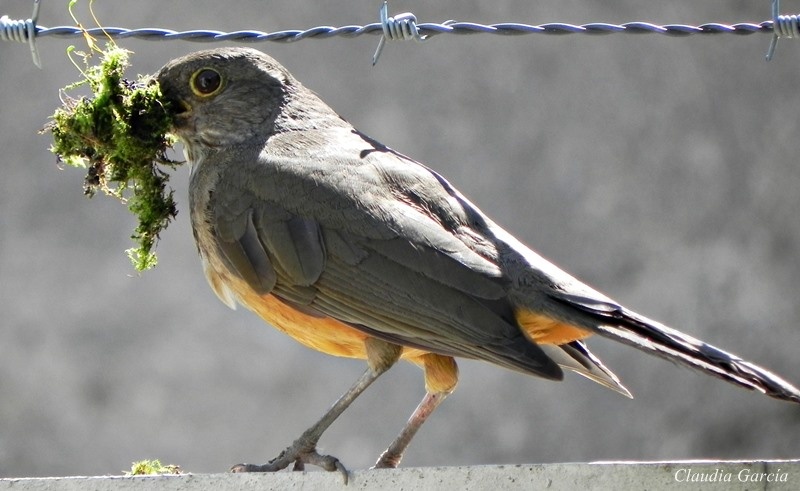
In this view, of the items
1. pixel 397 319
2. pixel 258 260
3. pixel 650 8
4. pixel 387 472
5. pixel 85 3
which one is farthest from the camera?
pixel 650 8

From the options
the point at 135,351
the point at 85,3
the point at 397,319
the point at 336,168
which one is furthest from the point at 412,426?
the point at 85,3

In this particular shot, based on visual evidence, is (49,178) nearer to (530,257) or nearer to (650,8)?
(650,8)

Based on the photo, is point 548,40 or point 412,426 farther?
point 548,40

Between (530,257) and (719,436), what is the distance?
14.6ft

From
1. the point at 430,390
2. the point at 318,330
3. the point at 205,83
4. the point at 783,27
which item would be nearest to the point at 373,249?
the point at 318,330

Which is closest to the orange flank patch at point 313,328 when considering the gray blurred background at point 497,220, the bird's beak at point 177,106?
the bird's beak at point 177,106

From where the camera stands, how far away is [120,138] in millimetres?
4500

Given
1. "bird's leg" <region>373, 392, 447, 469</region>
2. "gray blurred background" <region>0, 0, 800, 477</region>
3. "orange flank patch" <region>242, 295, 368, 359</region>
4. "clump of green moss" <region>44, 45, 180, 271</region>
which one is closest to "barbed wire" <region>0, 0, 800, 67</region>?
"clump of green moss" <region>44, 45, 180, 271</region>

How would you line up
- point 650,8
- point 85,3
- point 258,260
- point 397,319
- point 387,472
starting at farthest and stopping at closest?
point 650,8 < point 85,3 < point 258,260 < point 397,319 < point 387,472

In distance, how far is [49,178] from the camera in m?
8.09

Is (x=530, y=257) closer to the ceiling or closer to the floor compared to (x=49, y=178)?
closer to the ceiling

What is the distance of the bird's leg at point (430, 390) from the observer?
4.49m

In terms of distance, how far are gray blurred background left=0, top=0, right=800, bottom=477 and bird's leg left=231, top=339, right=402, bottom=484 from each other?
11.8 ft

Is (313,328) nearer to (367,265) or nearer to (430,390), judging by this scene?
(367,265)
